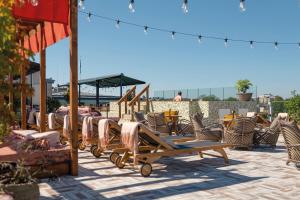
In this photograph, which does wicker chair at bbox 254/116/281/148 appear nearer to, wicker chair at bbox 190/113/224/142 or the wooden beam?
wicker chair at bbox 190/113/224/142

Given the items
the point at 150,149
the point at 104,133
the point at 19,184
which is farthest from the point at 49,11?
the point at 19,184

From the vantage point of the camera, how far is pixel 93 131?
343 inches

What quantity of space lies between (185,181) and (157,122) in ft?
22.5

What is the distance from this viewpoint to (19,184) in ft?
11.9

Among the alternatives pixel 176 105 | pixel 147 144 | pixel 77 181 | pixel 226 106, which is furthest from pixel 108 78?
pixel 77 181

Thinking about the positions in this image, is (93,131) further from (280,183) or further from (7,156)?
(280,183)

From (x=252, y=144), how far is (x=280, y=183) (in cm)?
397

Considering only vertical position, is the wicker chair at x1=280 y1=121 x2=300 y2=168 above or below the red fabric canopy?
below

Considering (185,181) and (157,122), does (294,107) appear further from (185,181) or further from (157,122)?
(185,181)

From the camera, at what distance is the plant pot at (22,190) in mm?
3520

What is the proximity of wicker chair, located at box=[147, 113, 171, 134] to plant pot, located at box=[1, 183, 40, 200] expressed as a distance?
899 cm

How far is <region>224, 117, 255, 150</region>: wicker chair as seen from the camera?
928cm

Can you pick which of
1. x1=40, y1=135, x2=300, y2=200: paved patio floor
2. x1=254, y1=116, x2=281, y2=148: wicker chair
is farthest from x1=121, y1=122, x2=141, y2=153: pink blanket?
x1=254, y1=116, x2=281, y2=148: wicker chair

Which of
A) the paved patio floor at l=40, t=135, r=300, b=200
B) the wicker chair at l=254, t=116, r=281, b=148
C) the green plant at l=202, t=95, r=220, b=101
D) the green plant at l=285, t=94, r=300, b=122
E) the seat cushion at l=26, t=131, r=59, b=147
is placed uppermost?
the green plant at l=202, t=95, r=220, b=101
